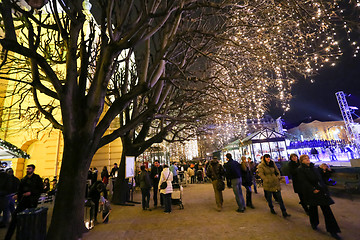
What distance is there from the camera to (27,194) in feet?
14.9

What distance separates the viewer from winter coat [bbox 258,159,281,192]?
566 cm

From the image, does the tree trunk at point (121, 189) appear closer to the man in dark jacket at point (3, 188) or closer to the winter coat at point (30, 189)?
the man in dark jacket at point (3, 188)

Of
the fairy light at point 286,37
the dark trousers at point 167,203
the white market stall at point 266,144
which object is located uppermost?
the fairy light at point 286,37

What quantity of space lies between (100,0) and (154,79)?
9.18 ft

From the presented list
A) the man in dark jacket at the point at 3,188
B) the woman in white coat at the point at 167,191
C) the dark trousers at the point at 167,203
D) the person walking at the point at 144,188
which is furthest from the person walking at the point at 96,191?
the man in dark jacket at the point at 3,188

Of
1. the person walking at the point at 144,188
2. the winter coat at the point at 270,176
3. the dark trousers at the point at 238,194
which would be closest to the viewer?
the winter coat at the point at 270,176

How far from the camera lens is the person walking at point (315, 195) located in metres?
3.87

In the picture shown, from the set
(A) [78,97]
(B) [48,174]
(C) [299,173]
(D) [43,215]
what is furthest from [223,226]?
(B) [48,174]

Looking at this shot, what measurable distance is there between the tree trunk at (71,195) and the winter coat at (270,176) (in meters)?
5.59

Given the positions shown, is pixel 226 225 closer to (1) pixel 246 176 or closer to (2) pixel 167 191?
(2) pixel 167 191

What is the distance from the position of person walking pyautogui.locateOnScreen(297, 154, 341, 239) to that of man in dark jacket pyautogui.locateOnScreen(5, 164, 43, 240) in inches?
279

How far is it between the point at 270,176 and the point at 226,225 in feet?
7.25

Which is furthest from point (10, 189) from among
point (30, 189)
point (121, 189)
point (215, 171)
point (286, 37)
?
point (286, 37)

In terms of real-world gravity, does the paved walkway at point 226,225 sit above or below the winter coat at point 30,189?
below
